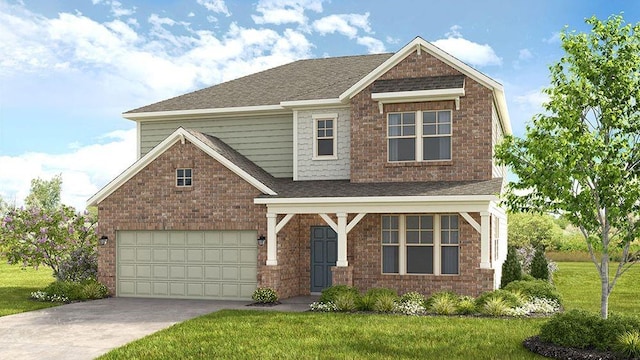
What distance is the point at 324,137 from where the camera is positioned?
20859mm

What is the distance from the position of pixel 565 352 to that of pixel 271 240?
9.46 metres

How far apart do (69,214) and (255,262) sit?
26.5ft

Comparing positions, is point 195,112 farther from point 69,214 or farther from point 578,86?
point 578,86

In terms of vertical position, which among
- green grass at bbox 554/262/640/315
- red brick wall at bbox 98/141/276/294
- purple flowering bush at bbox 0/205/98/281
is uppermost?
red brick wall at bbox 98/141/276/294

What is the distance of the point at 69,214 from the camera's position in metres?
23.2

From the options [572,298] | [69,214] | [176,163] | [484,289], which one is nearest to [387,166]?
[484,289]

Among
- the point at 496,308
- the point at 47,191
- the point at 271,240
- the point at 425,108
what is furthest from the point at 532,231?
the point at 47,191

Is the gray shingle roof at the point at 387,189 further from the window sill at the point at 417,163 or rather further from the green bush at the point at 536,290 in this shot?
the green bush at the point at 536,290

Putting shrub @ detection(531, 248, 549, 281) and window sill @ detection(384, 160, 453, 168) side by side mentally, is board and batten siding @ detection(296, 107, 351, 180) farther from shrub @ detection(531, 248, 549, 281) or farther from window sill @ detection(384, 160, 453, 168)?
shrub @ detection(531, 248, 549, 281)

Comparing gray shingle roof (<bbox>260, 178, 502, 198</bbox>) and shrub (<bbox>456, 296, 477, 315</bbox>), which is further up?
gray shingle roof (<bbox>260, 178, 502, 198</bbox>)

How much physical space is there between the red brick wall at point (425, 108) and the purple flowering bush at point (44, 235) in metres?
9.95

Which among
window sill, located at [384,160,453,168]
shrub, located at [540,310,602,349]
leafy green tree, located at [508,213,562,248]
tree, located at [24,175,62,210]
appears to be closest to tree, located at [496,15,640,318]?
shrub, located at [540,310,602,349]

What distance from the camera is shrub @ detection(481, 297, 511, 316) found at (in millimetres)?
15727

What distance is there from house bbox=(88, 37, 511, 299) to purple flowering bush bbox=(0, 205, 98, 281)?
290 centimetres
